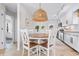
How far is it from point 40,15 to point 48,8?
0.68 feet

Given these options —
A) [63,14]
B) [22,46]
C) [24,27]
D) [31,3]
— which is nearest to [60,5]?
[63,14]

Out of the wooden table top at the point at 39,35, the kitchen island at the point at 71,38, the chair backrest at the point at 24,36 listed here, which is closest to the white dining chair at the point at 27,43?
the chair backrest at the point at 24,36

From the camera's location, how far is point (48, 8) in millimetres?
2363

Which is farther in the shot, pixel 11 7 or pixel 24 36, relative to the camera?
pixel 24 36

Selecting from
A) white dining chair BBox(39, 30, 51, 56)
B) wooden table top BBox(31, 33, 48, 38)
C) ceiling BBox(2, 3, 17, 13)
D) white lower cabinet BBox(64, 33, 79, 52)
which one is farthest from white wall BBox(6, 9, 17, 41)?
white lower cabinet BBox(64, 33, 79, 52)

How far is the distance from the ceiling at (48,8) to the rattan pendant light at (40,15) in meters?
0.05

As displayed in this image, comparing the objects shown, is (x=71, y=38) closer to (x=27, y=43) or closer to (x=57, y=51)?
(x=57, y=51)

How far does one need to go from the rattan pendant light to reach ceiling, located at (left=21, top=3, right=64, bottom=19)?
0.05 m

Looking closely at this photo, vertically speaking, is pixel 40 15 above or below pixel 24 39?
above

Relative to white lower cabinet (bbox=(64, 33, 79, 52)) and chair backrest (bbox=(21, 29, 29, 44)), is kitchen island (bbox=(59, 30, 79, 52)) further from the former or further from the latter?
chair backrest (bbox=(21, 29, 29, 44))

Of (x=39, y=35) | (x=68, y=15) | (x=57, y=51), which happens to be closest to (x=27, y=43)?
(x=39, y=35)

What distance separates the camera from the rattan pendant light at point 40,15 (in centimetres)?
236

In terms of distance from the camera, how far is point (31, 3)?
7.56 feet

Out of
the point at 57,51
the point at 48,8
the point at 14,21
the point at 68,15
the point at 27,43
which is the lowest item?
the point at 57,51
